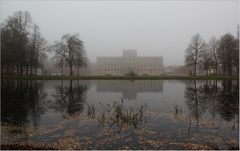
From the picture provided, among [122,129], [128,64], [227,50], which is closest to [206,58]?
[227,50]

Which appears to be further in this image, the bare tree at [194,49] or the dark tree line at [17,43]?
the bare tree at [194,49]

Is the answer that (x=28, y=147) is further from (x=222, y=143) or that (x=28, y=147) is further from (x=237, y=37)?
(x=237, y=37)

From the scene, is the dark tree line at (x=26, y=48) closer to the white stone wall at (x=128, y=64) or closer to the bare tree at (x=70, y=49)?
the bare tree at (x=70, y=49)

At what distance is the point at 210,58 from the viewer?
2247 inches

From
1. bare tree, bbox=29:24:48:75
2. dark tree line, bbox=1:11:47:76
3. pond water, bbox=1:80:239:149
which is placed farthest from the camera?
bare tree, bbox=29:24:48:75

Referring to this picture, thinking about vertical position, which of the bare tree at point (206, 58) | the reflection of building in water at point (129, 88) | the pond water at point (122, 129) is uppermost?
the bare tree at point (206, 58)

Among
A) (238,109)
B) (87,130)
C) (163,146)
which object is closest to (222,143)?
(163,146)

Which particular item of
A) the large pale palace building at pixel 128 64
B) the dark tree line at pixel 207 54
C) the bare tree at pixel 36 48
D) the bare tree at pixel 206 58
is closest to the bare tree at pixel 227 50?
the dark tree line at pixel 207 54

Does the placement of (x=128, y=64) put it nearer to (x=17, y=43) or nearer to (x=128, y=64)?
(x=128, y=64)

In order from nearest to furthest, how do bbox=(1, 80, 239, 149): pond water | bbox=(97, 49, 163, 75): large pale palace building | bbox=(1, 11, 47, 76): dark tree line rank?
bbox=(1, 80, 239, 149): pond water → bbox=(1, 11, 47, 76): dark tree line → bbox=(97, 49, 163, 75): large pale palace building

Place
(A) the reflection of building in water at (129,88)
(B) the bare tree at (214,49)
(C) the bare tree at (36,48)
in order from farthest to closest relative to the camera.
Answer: (B) the bare tree at (214,49), (C) the bare tree at (36,48), (A) the reflection of building in water at (129,88)

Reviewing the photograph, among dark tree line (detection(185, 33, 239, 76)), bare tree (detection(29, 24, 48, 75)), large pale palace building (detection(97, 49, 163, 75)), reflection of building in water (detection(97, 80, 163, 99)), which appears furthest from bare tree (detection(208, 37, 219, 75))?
large pale palace building (detection(97, 49, 163, 75))

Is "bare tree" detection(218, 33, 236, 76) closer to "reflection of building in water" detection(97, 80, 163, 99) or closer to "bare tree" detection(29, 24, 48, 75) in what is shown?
"reflection of building in water" detection(97, 80, 163, 99)

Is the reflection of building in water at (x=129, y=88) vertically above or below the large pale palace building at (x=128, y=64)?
below
